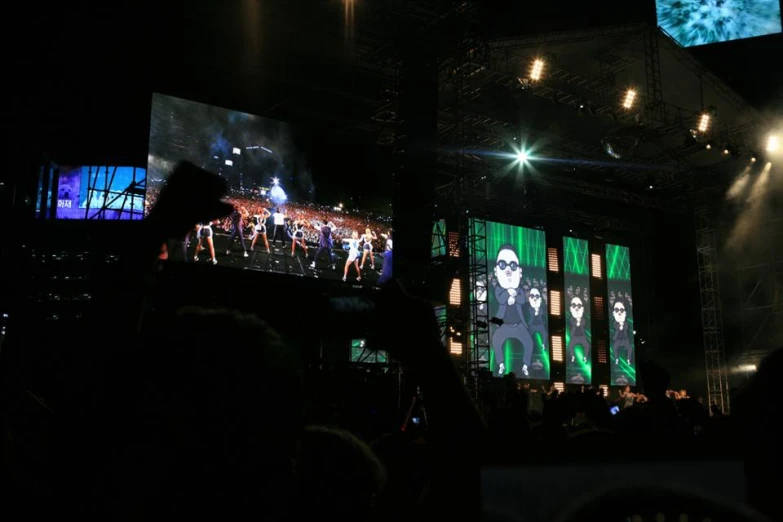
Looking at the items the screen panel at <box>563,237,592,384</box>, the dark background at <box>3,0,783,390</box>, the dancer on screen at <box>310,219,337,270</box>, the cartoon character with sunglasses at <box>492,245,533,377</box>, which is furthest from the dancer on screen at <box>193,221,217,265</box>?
the screen panel at <box>563,237,592,384</box>

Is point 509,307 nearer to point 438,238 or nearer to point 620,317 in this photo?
point 438,238

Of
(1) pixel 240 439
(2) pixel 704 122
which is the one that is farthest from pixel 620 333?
(1) pixel 240 439

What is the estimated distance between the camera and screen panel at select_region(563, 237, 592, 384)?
65.6ft

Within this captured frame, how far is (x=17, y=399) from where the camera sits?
1.67 metres

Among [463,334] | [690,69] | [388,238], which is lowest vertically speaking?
[463,334]

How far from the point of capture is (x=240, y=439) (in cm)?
82

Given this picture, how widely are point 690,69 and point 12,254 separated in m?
15.0

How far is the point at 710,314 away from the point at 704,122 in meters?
6.19

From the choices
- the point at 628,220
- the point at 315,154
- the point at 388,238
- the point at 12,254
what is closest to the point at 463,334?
the point at 388,238

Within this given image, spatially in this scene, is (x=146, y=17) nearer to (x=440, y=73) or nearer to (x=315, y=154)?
(x=315, y=154)

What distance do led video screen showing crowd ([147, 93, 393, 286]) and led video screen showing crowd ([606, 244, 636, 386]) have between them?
931 cm

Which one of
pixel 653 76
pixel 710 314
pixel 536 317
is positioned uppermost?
pixel 653 76

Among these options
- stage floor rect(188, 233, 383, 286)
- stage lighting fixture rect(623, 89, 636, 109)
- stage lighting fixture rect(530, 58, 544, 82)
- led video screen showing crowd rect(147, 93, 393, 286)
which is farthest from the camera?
stage lighting fixture rect(623, 89, 636, 109)

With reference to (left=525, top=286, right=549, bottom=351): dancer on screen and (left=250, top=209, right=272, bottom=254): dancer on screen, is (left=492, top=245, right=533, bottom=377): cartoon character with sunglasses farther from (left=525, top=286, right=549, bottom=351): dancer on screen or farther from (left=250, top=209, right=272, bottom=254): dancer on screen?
(left=250, top=209, right=272, bottom=254): dancer on screen
